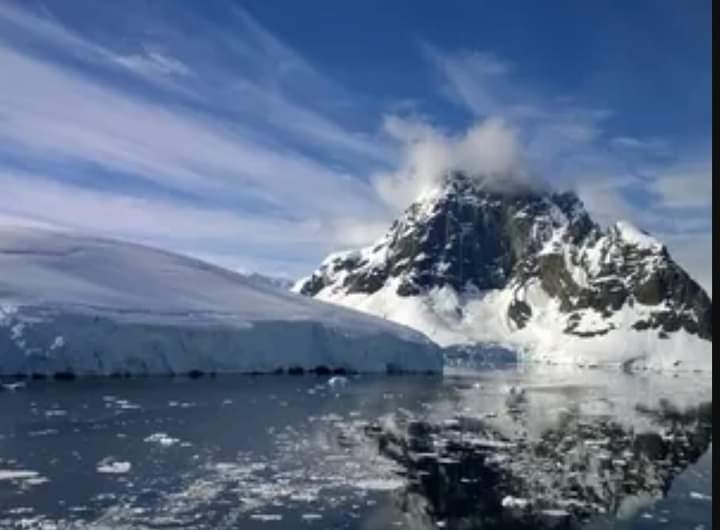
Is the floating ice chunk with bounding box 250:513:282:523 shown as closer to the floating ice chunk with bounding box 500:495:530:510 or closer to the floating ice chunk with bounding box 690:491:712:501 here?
the floating ice chunk with bounding box 500:495:530:510

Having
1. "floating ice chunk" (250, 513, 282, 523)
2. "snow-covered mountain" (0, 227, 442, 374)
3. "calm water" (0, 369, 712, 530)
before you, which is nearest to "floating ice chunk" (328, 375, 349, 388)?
"snow-covered mountain" (0, 227, 442, 374)

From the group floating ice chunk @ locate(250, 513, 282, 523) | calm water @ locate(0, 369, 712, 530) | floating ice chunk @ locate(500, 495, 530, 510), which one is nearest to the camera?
floating ice chunk @ locate(250, 513, 282, 523)

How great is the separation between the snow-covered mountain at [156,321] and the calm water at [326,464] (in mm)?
9929

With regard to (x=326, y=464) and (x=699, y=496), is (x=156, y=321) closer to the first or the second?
(x=326, y=464)

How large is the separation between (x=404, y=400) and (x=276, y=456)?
834 inches

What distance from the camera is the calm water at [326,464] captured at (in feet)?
57.3

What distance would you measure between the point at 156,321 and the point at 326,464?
116ft

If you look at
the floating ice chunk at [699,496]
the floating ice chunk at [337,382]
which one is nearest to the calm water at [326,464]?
the floating ice chunk at [699,496]

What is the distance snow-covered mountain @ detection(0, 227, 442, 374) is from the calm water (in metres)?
9.93

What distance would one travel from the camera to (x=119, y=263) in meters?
71.2

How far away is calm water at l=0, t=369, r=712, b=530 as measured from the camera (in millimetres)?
17469

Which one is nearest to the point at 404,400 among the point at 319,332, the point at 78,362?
the point at 78,362

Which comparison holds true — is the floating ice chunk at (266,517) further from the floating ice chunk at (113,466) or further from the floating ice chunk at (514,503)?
the floating ice chunk at (113,466)

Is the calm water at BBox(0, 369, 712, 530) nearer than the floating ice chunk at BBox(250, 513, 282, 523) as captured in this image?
No
